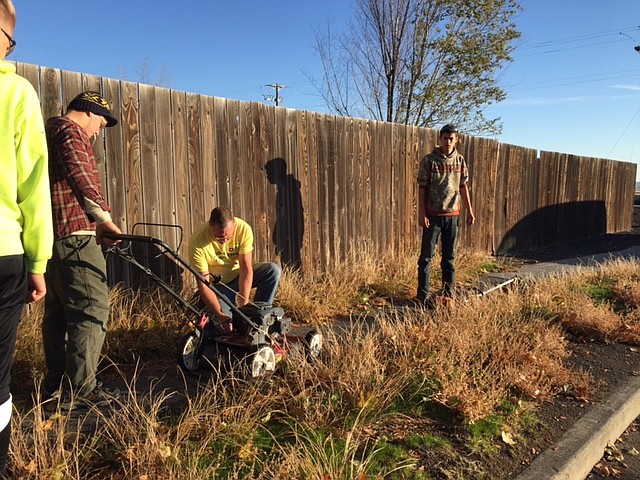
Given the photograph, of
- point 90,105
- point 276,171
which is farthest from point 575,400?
point 276,171

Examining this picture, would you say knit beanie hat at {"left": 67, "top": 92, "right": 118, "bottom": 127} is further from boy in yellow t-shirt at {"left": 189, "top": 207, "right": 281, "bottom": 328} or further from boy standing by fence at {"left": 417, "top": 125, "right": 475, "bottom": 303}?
boy standing by fence at {"left": 417, "top": 125, "right": 475, "bottom": 303}

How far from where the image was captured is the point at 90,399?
3100mm

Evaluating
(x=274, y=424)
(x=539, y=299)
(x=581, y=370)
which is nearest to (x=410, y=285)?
(x=539, y=299)

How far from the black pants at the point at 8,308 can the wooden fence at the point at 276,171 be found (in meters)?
2.63

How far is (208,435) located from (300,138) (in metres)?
4.26

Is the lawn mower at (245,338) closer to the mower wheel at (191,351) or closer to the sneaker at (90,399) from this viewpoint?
the mower wheel at (191,351)

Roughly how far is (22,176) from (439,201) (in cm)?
457

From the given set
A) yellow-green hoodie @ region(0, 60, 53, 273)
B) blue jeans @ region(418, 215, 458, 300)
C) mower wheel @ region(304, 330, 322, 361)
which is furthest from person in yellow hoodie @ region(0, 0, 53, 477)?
blue jeans @ region(418, 215, 458, 300)

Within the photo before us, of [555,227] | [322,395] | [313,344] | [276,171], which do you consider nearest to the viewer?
[322,395]

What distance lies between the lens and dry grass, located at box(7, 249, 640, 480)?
93.1 inches

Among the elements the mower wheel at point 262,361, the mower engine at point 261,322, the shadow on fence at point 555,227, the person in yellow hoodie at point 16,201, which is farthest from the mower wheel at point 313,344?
the shadow on fence at point 555,227

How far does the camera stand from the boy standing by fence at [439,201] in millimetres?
5754

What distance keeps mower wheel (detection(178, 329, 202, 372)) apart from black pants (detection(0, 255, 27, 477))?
1.60 m

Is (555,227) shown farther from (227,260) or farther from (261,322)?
(261,322)
